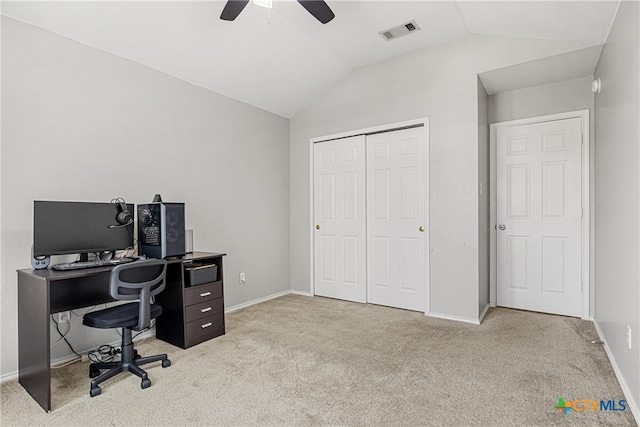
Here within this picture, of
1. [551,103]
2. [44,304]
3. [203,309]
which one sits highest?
[551,103]

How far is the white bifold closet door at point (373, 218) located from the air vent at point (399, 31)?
0.98 metres

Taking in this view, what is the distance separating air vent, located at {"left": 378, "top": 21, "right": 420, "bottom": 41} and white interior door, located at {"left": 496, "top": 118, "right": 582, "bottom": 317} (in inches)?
62.5

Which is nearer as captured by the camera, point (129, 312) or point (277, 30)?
point (129, 312)

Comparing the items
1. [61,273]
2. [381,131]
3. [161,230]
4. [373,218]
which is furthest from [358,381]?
[381,131]

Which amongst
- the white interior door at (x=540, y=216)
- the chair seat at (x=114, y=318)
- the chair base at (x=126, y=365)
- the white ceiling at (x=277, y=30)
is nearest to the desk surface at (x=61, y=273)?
the chair seat at (x=114, y=318)

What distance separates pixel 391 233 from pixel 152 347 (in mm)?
2707

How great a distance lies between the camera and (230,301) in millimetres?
3961

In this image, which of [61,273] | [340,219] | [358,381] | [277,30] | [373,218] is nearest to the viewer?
[61,273]

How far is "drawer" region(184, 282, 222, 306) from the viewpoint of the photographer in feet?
9.59

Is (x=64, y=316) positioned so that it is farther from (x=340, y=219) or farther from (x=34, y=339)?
(x=340, y=219)

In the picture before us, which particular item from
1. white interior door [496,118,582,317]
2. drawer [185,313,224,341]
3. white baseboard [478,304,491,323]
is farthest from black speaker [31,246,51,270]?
white interior door [496,118,582,317]

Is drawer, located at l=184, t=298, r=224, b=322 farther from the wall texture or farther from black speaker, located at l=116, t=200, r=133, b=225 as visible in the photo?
the wall texture

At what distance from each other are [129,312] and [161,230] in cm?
71

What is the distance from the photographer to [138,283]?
90.9 inches
